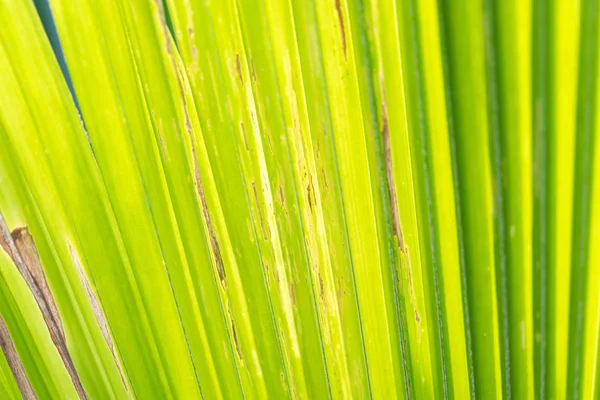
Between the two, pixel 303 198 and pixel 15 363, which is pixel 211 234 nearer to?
pixel 303 198

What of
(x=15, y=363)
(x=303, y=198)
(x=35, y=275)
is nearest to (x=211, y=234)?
(x=303, y=198)

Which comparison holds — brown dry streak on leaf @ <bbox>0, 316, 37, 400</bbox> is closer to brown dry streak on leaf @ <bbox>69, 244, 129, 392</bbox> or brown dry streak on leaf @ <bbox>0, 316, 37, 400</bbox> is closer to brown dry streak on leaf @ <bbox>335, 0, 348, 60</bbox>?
brown dry streak on leaf @ <bbox>69, 244, 129, 392</bbox>

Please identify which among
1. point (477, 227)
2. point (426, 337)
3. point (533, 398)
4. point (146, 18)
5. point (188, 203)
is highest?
point (146, 18)

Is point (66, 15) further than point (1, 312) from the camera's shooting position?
No

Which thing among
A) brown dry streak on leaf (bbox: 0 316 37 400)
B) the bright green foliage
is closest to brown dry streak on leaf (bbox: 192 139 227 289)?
the bright green foliage

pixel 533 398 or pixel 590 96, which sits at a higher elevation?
pixel 590 96

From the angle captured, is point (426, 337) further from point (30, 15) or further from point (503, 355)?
point (30, 15)

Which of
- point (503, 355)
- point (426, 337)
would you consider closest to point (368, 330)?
point (426, 337)
